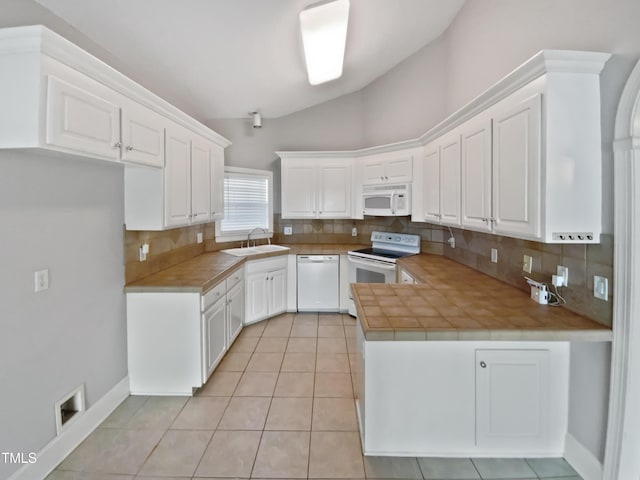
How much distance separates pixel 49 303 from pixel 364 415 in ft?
6.26

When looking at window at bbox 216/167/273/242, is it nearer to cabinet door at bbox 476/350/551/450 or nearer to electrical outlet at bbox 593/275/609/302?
cabinet door at bbox 476/350/551/450

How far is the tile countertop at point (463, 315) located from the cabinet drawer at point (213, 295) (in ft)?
3.92

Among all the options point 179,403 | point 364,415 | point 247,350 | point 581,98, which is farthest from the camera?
point 247,350

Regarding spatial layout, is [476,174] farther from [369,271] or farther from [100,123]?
[100,123]

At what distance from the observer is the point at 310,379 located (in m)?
2.82

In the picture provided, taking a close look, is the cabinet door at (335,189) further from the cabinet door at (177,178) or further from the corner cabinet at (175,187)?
the cabinet door at (177,178)

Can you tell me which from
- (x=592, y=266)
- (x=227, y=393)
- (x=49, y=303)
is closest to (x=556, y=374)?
(x=592, y=266)

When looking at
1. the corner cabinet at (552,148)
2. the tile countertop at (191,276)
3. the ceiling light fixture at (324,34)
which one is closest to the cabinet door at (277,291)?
the tile countertop at (191,276)

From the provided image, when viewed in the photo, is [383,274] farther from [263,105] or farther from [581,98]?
[263,105]

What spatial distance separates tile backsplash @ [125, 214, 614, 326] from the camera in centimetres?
170

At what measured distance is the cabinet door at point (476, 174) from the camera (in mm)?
2152

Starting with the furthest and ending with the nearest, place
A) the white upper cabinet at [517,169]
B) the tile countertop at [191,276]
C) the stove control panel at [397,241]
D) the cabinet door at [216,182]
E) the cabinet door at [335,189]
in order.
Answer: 1. the cabinet door at [335,189]
2. the stove control panel at [397,241]
3. the cabinet door at [216,182]
4. the tile countertop at [191,276]
5. the white upper cabinet at [517,169]

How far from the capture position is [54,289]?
1853mm

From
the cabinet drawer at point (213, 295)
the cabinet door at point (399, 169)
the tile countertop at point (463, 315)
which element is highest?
the cabinet door at point (399, 169)
